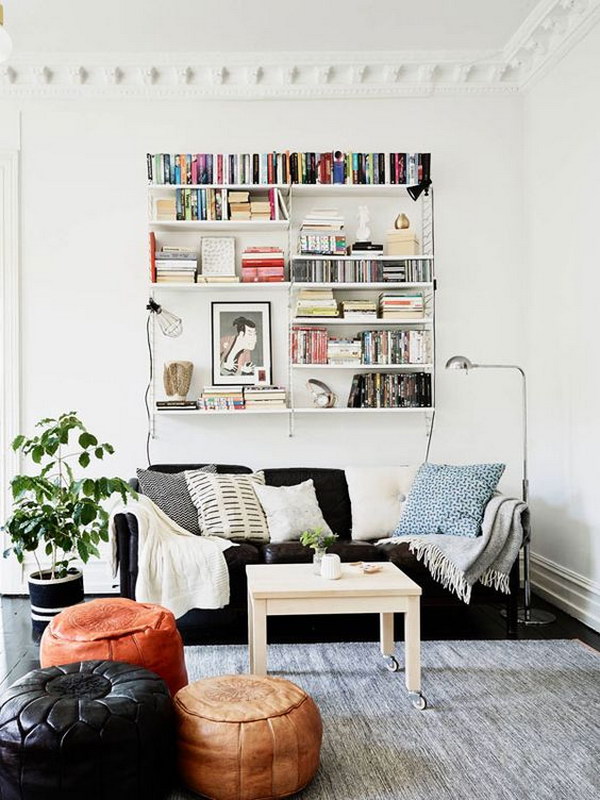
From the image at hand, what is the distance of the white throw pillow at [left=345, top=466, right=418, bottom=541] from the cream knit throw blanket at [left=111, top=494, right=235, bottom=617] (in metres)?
1.00

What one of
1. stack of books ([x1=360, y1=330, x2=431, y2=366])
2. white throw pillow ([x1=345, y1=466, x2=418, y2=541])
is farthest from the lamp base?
stack of books ([x1=360, y1=330, x2=431, y2=366])

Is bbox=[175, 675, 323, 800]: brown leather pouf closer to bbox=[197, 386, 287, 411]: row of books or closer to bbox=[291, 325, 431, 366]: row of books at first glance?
bbox=[197, 386, 287, 411]: row of books

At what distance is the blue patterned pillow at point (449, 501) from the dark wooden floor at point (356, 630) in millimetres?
441

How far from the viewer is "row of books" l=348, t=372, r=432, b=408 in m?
5.13

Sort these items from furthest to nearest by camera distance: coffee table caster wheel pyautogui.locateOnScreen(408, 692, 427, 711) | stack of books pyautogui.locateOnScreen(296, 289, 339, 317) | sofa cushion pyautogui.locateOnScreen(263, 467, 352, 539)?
stack of books pyautogui.locateOnScreen(296, 289, 339, 317), sofa cushion pyautogui.locateOnScreen(263, 467, 352, 539), coffee table caster wheel pyautogui.locateOnScreen(408, 692, 427, 711)

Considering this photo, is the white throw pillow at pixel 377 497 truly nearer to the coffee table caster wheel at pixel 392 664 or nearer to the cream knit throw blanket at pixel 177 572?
the cream knit throw blanket at pixel 177 572

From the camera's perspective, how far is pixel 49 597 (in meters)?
4.19

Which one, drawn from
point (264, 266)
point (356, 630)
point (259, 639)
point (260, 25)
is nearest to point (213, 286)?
point (264, 266)

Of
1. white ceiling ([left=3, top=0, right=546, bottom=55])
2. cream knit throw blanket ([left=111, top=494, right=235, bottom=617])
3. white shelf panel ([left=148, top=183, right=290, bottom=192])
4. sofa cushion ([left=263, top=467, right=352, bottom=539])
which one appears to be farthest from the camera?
white shelf panel ([left=148, top=183, right=290, bottom=192])

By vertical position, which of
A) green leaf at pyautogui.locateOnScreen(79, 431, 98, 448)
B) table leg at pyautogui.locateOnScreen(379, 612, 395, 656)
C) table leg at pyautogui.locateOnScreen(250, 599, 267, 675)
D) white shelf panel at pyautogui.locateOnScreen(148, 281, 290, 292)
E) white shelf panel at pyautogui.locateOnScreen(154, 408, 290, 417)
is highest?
white shelf panel at pyautogui.locateOnScreen(148, 281, 290, 292)

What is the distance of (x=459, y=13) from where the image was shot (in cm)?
462

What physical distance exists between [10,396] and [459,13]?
3558 mm

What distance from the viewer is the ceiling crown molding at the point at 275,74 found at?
5086 mm

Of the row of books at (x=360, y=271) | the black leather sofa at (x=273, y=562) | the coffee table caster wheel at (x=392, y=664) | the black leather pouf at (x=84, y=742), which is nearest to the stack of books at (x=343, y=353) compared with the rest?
Result: the row of books at (x=360, y=271)
